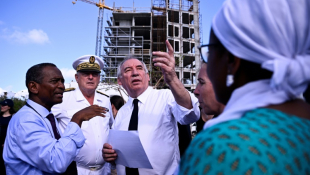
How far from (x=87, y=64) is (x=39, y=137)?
222 cm

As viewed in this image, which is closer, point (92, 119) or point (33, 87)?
point (33, 87)

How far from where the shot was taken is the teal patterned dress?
0.66 metres

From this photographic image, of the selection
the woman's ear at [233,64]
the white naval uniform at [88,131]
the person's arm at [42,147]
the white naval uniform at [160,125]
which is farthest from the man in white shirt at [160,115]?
the woman's ear at [233,64]

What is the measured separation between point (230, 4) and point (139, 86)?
7.92 feet

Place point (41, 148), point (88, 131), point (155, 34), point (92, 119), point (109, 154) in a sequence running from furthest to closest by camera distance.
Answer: point (155, 34), point (92, 119), point (88, 131), point (109, 154), point (41, 148)

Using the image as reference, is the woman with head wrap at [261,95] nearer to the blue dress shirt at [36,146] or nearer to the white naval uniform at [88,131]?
the blue dress shirt at [36,146]

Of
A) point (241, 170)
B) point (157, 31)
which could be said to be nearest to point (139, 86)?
point (241, 170)

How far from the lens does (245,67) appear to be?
856 mm

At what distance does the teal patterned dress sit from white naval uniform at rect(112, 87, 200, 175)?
5.88ft

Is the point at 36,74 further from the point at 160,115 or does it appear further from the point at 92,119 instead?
the point at 160,115

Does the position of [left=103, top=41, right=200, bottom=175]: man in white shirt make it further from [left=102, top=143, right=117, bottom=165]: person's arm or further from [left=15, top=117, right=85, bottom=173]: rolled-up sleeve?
[left=15, top=117, right=85, bottom=173]: rolled-up sleeve

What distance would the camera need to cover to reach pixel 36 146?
6.48 feet

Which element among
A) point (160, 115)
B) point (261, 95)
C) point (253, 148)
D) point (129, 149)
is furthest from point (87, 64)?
point (253, 148)

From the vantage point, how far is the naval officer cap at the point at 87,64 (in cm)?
400
